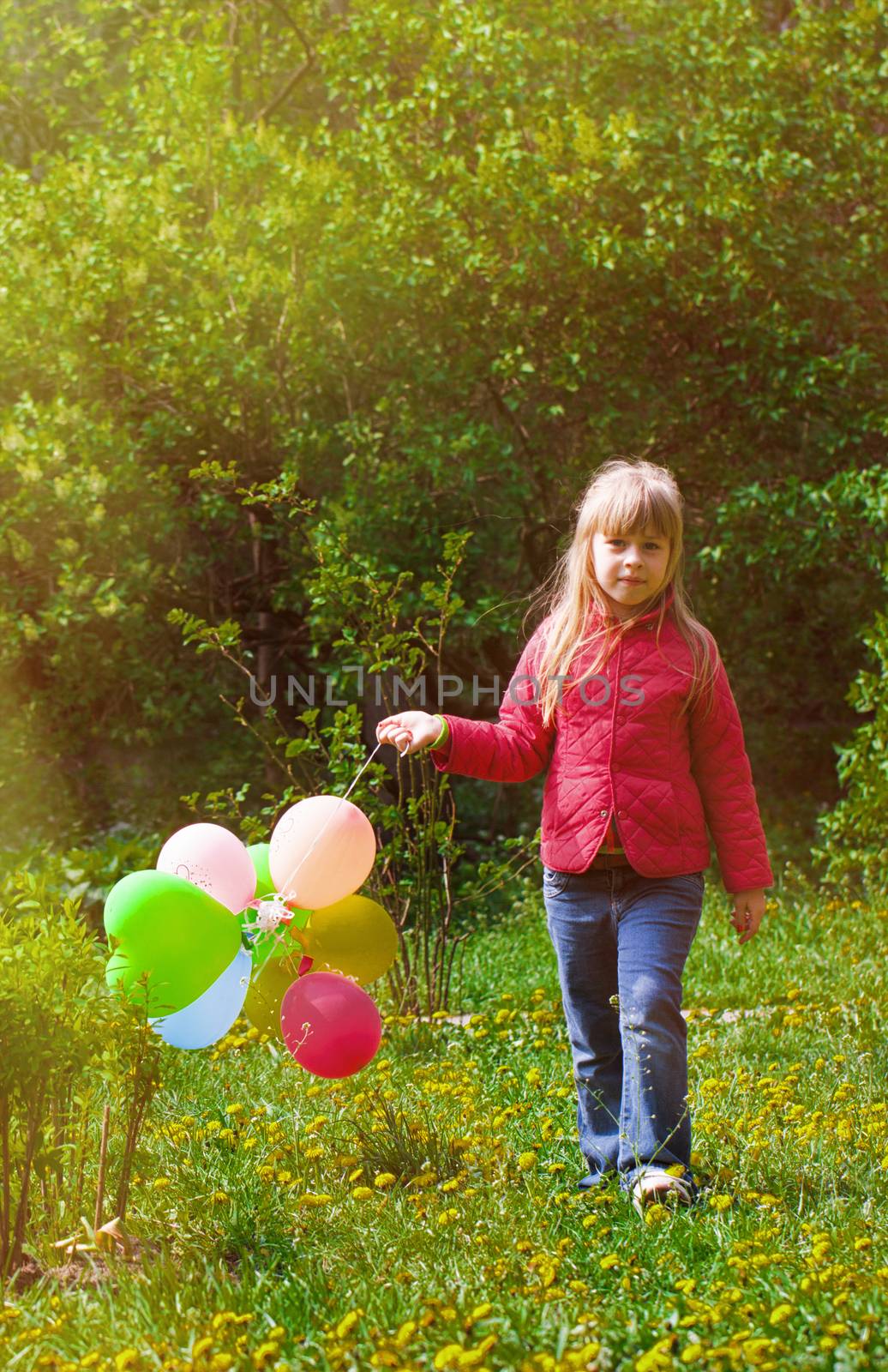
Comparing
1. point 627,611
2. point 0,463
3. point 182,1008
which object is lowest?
point 182,1008

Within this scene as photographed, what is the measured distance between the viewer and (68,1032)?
7.46 feet

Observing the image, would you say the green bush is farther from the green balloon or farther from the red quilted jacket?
the red quilted jacket

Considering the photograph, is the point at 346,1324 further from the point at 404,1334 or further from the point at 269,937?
the point at 269,937

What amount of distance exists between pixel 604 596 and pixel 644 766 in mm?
414

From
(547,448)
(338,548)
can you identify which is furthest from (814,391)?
(338,548)

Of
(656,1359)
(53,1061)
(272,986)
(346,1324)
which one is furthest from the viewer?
(272,986)

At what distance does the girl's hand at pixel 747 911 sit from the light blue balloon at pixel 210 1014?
1.06 m

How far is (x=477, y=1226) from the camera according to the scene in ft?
7.88

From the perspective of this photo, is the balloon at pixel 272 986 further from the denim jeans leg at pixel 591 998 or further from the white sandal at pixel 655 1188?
the white sandal at pixel 655 1188

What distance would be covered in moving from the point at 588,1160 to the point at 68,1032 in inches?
46.3

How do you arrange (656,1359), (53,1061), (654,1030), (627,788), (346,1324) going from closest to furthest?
(656,1359)
(346,1324)
(53,1061)
(654,1030)
(627,788)

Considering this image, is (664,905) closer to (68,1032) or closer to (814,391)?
(68,1032)

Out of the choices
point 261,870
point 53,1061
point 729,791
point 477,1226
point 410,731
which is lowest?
point 477,1226

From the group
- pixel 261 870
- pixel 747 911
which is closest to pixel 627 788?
pixel 747 911
